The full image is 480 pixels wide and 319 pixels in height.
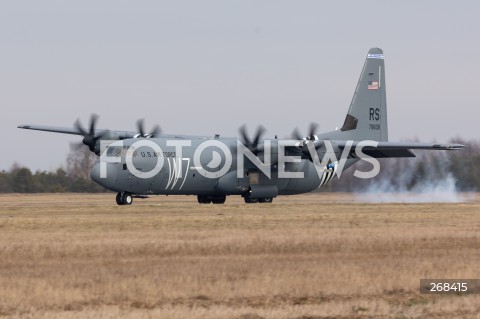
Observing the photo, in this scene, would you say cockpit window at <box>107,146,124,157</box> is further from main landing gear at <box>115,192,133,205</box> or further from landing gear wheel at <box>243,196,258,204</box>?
landing gear wheel at <box>243,196,258,204</box>

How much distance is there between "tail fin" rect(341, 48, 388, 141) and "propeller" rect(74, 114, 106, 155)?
15.0 metres

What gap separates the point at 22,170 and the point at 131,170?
120ft

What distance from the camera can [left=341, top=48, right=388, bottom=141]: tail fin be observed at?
5441cm

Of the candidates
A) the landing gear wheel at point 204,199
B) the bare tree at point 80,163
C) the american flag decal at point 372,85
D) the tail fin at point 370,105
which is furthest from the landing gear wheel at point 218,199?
the bare tree at point 80,163

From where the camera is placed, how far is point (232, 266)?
2000 cm

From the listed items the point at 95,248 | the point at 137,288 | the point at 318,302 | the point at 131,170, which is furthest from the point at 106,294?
the point at 131,170

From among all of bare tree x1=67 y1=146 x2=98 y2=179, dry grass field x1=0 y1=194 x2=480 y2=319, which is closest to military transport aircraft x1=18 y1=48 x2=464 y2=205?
dry grass field x1=0 y1=194 x2=480 y2=319

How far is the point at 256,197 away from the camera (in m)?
49.6

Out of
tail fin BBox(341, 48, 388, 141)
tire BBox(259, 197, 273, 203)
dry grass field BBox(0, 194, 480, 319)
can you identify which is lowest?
dry grass field BBox(0, 194, 480, 319)

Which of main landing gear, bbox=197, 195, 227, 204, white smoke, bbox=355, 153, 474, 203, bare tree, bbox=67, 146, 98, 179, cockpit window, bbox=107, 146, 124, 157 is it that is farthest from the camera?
bare tree, bbox=67, 146, 98, 179

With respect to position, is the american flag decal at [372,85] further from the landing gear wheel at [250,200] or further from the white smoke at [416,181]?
the landing gear wheel at [250,200]

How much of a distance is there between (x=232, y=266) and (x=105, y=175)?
24302 millimetres

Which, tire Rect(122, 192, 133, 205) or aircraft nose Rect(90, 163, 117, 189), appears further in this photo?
tire Rect(122, 192, 133, 205)

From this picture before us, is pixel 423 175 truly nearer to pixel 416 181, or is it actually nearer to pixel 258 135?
pixel 416 181
